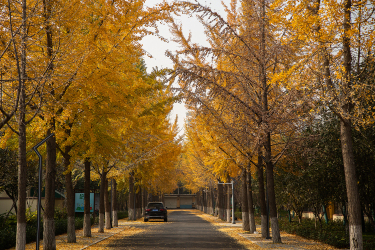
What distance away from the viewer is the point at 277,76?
11.0m

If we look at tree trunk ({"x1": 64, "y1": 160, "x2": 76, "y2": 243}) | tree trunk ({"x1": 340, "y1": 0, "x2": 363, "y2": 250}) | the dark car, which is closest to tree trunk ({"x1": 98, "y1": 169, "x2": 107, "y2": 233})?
tree trunk ({"x1": 64, "y1": 160, "x2": 76, "y2": 243})

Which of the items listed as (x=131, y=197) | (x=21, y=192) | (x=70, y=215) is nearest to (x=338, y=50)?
(x=21, y=192)

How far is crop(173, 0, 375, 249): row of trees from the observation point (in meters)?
10.7

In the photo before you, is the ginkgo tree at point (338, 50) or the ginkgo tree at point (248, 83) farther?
the ginkgo tree at point (248, 83)

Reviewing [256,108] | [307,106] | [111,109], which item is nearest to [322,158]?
[307,106]

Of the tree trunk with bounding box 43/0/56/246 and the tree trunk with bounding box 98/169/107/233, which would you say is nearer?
the tree trunk with bounding box 43/0/56/246

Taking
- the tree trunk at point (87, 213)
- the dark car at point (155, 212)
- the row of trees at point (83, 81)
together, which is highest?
the row of trees at point (83, 81)

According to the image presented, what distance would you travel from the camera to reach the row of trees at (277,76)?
35.1 feet

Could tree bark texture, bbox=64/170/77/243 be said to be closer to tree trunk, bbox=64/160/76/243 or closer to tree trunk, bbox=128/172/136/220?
tree trunk, bbox=64/160/76/243

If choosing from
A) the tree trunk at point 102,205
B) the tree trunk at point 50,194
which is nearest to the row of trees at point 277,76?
the tree trunk at point 50,194

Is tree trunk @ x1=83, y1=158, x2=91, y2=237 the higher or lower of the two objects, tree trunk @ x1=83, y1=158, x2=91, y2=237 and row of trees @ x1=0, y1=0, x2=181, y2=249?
the lower

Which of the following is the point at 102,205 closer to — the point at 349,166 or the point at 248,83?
the point at 248,83

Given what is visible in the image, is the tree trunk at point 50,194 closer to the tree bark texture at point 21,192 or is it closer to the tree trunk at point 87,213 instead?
the tree bark texture at point 21,192

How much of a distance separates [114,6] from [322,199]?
1173 centimetres
